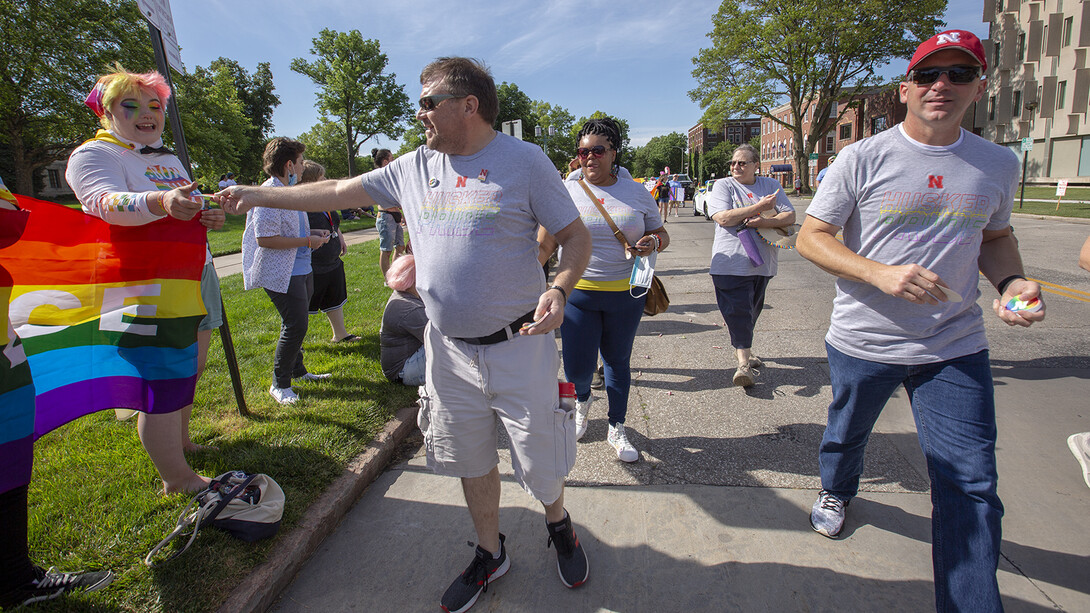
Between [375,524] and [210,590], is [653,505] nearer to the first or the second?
[375,524]

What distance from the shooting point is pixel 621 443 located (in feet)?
11.3

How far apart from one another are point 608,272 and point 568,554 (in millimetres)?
1597

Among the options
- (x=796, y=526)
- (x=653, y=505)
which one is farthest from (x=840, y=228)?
(x=653, y=505)

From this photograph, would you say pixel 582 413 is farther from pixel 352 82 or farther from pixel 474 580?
pixel 352 82

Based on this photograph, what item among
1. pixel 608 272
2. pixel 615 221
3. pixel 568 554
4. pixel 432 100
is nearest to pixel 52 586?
pixel 568 554

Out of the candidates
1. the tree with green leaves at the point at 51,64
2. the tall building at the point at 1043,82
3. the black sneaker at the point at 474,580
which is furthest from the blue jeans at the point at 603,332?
the tall building at the point at 1043,82

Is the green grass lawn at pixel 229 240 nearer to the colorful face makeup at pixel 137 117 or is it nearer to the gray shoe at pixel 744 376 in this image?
the colorful face makeup at pixel 137 117

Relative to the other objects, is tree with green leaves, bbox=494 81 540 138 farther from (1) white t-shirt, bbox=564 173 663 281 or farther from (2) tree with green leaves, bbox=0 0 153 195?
(1) white t-shirt, bbox=564 173 663 281

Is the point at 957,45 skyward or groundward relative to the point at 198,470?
skyward

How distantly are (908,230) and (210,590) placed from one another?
10.2 ft

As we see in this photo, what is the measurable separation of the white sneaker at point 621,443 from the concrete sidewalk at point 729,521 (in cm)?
8

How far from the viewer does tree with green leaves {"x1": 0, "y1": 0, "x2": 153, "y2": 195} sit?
26.0m

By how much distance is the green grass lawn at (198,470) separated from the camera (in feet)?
7.36

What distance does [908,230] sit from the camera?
206 centimetres
